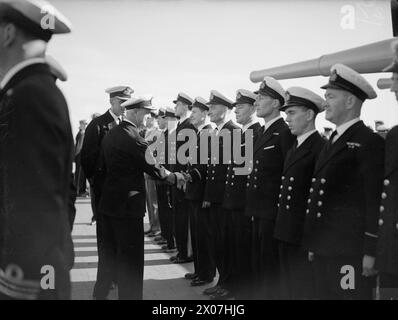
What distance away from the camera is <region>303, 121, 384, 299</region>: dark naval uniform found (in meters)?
3.35

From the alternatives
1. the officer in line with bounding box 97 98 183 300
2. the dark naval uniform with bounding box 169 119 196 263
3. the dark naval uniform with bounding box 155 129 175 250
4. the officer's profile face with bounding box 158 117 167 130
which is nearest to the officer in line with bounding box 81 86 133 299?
the officer in line with bounding box 97 98 183 300

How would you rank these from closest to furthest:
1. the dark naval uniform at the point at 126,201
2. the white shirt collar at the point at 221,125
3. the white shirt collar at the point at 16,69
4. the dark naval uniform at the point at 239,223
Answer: the white shirt collar at the point at 16,69 → the dark naval uniform at the point at 126,201 → the dark naval uniform at the point at 239,223 → the white shirt collar at the point at 221,125

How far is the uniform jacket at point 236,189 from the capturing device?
5.03 meters

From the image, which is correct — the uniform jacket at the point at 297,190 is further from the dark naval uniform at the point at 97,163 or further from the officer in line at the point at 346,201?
the dark naval uniform at the point at 97,163

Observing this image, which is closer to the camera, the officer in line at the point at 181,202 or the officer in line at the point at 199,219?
the officer in line at the point at 199,219

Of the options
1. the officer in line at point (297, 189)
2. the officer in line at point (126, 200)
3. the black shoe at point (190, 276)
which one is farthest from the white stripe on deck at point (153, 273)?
the officer in line at point (297, 189)

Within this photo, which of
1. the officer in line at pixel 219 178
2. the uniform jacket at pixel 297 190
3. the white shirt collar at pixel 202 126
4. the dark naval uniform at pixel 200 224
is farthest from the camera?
the white shirt collar at pixel 202 126

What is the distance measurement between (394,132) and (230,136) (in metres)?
2.55

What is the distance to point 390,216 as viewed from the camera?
3002 millimetres

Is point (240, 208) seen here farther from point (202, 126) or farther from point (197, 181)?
point (202, 126)

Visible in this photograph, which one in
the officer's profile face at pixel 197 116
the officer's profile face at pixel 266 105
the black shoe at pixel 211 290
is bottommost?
the black shoe at pixel 211 290

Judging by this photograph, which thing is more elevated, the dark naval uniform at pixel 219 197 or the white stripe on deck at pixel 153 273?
the dark naval uniform at pixel 219 197
